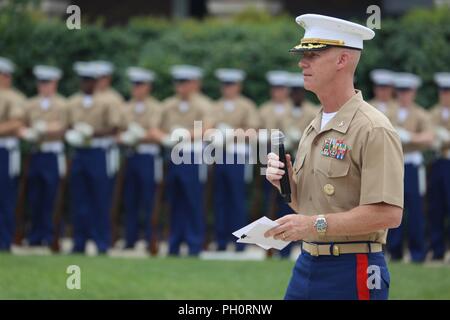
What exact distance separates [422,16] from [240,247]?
4690 millimetres

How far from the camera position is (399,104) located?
14539mm

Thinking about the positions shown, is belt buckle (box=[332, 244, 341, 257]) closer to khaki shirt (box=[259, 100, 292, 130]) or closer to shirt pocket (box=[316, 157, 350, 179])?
shirt pocket (box=[316, 157, 350, 179])

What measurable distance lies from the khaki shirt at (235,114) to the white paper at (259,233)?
928cm

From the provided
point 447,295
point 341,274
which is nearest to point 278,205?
point 447,295

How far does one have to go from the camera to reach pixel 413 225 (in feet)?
46.3

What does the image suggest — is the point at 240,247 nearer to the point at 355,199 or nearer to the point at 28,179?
the point at 28,179

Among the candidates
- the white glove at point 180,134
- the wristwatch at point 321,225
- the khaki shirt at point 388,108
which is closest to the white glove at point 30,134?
the white glove at point 180,134

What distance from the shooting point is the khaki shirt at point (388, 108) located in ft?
47.3

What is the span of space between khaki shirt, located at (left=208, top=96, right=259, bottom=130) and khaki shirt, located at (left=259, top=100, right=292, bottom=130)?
0.11 metres

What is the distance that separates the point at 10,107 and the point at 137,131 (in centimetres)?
183

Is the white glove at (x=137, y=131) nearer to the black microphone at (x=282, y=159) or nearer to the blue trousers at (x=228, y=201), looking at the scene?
the blue trousers at (x=228, y=201)

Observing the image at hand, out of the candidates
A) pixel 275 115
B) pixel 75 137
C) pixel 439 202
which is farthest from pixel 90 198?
pixel 439 202

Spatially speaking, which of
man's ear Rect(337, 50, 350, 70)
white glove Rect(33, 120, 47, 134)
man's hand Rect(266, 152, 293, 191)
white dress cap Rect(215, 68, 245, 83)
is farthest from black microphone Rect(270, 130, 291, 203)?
white dress cap Rect(215, 68, 245, 83)
